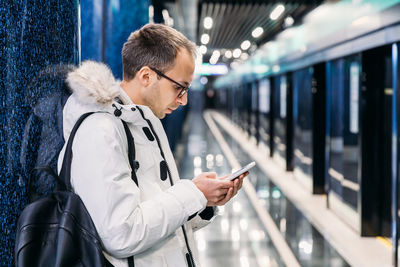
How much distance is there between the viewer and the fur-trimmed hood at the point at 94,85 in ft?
3.79

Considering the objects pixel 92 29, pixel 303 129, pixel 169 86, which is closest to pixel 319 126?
pixel 92 29

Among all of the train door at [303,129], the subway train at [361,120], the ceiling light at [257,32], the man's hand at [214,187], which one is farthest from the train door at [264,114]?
the man's hand at [214,187]

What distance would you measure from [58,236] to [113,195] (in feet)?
0.51

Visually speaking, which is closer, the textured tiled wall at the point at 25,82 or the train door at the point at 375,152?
the textured tiled wall at the point at 25,82

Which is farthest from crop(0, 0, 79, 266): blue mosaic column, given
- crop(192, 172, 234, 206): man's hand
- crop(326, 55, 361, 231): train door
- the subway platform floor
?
crop(326, 55, 361, 231): train door

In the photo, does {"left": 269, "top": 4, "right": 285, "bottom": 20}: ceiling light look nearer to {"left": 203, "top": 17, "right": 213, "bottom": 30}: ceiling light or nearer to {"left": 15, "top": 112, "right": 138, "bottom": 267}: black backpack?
{"left": 203, "top": 17, "right": 213, "bottom": 30}: ceiling light

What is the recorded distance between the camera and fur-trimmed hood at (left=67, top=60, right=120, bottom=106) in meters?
1.16

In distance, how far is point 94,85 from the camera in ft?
3.84

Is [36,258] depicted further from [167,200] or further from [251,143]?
[251,143]

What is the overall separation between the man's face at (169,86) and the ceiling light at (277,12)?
8.07 meters

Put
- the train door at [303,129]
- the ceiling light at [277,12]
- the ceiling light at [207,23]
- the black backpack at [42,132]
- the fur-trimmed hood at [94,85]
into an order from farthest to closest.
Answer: the ceiling light at [207,23], the train door at [303,129], the ceiling light at [277,12], the black backpack at [42,132], the fur-trimmed hood at [94,85]

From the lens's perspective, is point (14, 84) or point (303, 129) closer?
point (14, 84)

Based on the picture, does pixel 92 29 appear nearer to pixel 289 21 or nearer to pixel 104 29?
pixel 104 29

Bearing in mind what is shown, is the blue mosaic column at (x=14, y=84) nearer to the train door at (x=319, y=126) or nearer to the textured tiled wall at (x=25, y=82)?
Answer: the textured tiled wall at (x=25, y=82)
